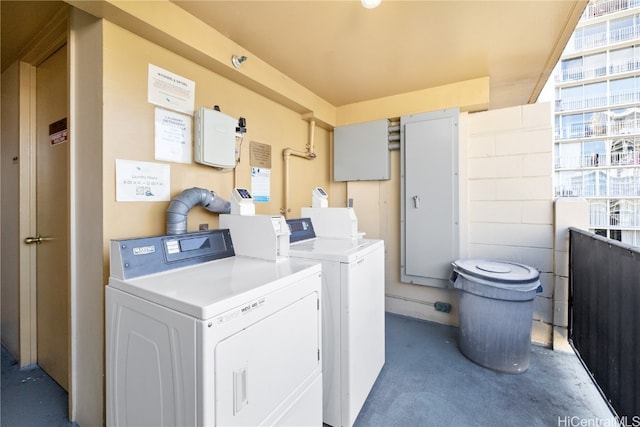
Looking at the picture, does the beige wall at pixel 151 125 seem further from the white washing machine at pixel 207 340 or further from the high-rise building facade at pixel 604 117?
the high-rise building facade at pixel 604 117

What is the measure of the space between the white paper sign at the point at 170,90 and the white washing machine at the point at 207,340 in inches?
33.4

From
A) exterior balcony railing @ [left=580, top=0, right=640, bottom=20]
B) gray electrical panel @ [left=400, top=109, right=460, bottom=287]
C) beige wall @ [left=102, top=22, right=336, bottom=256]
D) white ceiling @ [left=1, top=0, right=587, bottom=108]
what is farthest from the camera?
exterior balcony railing @ [left=580, top=0, right=640, bottom=20]

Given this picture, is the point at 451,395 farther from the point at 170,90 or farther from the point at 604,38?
the point at 604,38

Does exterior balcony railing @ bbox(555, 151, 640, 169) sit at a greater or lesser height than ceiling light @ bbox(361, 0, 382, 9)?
lesser

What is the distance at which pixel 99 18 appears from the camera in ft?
4.38

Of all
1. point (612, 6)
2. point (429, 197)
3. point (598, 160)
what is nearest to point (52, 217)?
point (429, 197)

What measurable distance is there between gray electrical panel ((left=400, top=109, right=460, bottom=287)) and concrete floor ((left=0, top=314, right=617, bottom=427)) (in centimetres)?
80

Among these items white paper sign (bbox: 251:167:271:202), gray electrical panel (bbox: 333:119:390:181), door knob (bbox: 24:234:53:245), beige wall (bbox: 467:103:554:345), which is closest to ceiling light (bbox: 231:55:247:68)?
white paper sign (bbox: 251:167:271:202)

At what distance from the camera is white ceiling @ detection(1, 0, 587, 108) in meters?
1.58

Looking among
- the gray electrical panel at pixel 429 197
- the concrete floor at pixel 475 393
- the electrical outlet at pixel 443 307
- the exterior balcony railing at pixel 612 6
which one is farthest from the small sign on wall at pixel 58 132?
the exterior balcony railing at pixel 612 6

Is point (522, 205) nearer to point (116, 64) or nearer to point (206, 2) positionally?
point (206, 2)

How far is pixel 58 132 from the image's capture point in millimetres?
1762

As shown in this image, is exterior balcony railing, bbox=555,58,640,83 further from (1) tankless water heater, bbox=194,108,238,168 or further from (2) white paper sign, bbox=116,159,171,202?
(2) white paper sign, bbox=116,159,171,202

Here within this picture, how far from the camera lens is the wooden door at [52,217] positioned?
67.9 inches
